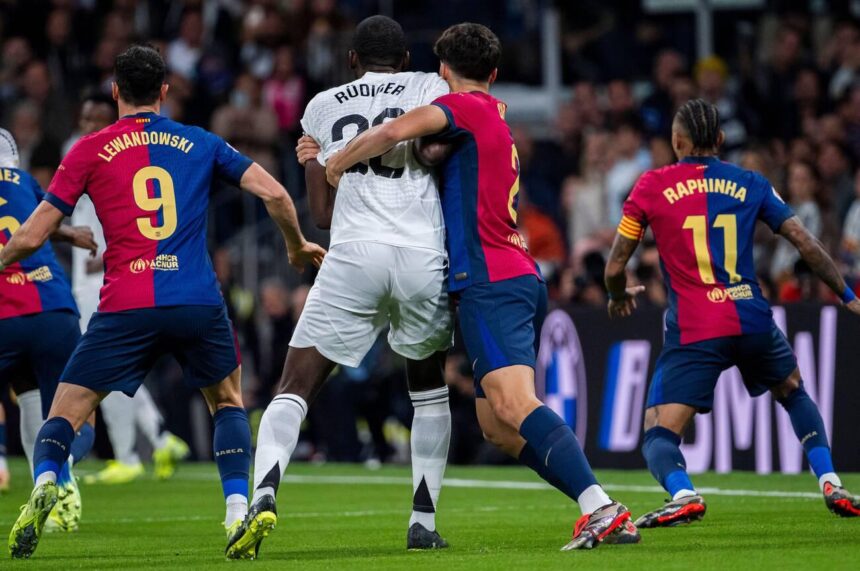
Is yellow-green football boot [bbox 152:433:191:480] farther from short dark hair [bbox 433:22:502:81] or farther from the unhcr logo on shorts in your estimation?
short dark hair [bbox 433:22:502:81]

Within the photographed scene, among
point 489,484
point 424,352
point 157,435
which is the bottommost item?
point 489,484

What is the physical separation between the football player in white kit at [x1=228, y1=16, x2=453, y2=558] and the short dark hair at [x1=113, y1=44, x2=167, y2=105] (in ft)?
2.56

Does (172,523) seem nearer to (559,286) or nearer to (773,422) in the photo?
(773,422)

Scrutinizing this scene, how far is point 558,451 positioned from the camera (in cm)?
687

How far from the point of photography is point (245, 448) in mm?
7703

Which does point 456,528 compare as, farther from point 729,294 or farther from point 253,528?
point 253,528

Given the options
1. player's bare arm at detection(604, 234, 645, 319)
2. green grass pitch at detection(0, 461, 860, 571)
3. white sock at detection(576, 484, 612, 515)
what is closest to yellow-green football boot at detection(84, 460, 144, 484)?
green grass pitch at detection(0, 461, 860, 571)

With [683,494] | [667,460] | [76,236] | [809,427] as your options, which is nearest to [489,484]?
[809,427]

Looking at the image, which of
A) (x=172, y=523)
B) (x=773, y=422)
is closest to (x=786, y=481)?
(x=773, y=422)

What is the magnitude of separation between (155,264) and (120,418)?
5.78 metres

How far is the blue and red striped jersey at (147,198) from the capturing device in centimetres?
741

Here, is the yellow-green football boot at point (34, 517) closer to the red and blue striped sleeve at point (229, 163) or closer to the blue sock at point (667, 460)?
the red and blue striped sleeve at point (229, 163)

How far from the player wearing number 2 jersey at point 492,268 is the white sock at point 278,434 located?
0.83 m

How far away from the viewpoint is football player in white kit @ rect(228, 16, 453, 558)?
7.12 m
